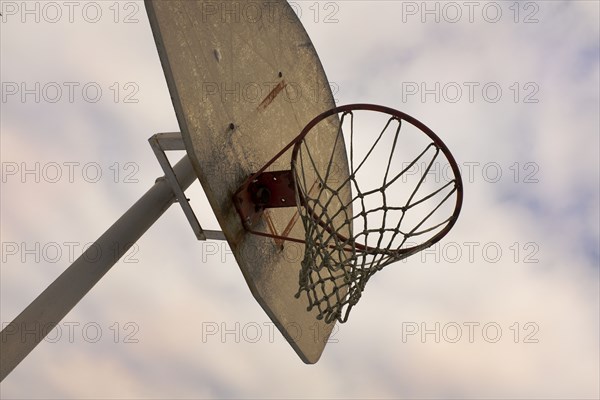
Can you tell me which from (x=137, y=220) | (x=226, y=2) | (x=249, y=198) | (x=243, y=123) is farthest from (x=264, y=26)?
(x=137, y=220)

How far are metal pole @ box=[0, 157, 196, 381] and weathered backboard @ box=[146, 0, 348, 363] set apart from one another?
1.45 feet

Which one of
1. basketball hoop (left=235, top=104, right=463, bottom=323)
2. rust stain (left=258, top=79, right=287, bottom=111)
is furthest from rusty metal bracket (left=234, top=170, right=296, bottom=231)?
rust stain (left=258, top=79, right=287, bottom=111)

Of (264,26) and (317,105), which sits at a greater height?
(264,26)

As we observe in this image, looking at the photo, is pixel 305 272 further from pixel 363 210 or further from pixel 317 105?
pixel 317 105

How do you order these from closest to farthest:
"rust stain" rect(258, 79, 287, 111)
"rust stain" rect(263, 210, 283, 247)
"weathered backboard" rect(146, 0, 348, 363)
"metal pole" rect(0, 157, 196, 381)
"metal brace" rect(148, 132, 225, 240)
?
"weathered backboard" rect(146, 0, 348, 363)
"metal pole" rect(0, 157, 196, 381)
"metal brace" rect(148, 132, 225, 240)
"rust stain" rect(263, 210, 283, 247)
"rust stain" rect(258, 79, 287, 111)

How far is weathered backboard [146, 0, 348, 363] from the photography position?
11.0ft

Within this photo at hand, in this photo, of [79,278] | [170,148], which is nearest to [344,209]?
[170,148]

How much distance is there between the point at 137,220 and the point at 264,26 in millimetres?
1417

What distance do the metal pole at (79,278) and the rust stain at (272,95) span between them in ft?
1.86

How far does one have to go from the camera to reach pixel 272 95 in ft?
13.7

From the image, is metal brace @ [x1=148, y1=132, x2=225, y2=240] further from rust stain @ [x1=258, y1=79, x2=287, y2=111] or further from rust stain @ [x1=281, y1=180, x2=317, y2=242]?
rust stain @ [x1=258, y1=79, x2=287, y2=111]

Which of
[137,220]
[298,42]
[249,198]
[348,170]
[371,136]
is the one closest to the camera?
[249,198]

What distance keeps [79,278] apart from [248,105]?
1.37m

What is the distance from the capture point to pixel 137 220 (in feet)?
13.3
